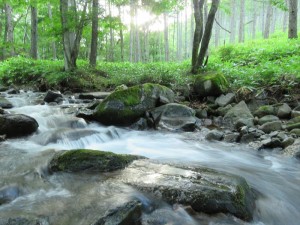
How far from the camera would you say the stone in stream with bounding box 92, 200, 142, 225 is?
2.74 m

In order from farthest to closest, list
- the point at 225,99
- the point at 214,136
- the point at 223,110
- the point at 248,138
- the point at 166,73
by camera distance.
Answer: the point at 166,73
the point at 225,99
the point at 223,110
the point at 214,136
the point at 248,138

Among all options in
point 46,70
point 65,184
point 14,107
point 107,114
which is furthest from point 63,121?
point 46,70

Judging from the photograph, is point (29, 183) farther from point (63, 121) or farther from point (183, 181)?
point (63, 121)

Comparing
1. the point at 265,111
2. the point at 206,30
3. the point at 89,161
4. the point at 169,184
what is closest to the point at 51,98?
the point at 206,30

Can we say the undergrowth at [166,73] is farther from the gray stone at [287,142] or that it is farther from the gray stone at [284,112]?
the gray stone at [287,142]

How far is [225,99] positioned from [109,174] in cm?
574

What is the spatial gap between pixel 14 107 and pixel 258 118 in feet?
24.3

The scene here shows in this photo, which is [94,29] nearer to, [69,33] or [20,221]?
[69,33]

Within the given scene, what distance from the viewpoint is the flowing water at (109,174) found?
3.21 metres

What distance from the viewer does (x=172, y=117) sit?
7.98 meters

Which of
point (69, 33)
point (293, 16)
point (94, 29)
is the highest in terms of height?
point (293, 16)

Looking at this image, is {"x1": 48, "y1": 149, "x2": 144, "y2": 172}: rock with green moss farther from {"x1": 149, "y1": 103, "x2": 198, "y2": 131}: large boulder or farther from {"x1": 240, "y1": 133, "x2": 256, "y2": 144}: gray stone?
{"x1": 149, "y1": 103, "x2": 198, "y2": 131}: large boulder

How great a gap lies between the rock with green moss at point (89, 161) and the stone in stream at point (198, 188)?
33cm

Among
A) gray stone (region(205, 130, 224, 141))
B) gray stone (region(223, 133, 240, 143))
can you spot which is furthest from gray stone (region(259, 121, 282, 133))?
gray stone (region(205, 130, 224, 141))
